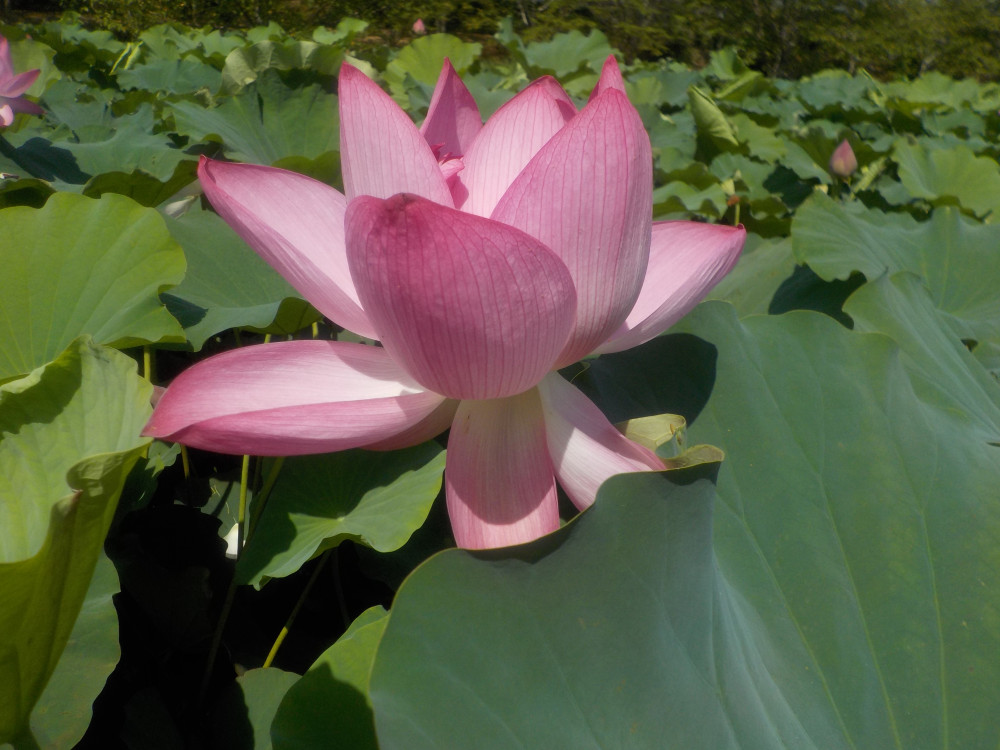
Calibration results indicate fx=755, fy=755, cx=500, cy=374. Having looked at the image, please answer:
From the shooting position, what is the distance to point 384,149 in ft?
1.63

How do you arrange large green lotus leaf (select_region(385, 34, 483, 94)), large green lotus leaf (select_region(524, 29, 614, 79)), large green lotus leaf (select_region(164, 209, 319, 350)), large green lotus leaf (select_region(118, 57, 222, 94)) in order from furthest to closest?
large green lotus leaf (select_region(524, 29, 614, 79))
large green lotus leaf (select_region(385, 34, 483, 94))
large green lotus leaf (select_region(118, 57, 222, 94))
large green lotus leaf (select_region(164, 209, 319, 350))

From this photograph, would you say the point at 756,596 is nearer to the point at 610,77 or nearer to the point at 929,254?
the point at 610,77

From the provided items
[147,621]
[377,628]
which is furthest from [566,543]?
[147,621]

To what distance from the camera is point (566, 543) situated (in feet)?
1.17

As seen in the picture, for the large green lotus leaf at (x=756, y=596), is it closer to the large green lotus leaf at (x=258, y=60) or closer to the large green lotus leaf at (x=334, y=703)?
the large green lotus leaf at (x=334, y=703)

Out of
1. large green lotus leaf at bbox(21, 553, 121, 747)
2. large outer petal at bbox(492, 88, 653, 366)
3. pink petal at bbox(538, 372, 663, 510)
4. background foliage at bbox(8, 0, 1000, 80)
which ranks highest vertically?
large outer petal at bbox(492, 88, 653, 366)

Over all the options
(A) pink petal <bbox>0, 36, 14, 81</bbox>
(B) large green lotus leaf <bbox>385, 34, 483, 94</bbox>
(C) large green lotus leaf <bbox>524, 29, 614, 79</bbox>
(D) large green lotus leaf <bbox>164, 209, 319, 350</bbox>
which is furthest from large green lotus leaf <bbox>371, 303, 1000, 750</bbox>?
(C) large green lotus leaf <bbox>524, 29, 614, 79</bbox>

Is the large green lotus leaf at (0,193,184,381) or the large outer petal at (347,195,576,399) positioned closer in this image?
the large outer petal at (347,195,576,399)

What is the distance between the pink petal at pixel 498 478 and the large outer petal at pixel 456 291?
4 cm

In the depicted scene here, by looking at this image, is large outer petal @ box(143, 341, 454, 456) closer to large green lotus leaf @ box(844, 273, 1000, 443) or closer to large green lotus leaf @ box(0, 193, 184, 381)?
large green lotus leaf @ box(0, 193, 184, 381)

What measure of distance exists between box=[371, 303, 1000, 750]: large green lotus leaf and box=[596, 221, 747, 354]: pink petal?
0.12m

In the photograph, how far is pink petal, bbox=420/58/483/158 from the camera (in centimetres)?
63

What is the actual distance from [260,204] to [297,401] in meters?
0.14

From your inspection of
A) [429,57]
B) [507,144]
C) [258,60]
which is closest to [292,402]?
[507,144]
